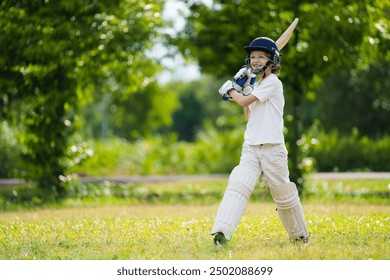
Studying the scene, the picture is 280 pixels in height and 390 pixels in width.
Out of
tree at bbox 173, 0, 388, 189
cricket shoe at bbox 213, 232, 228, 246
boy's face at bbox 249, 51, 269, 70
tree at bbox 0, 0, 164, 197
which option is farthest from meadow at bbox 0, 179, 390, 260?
tree at bbox 173, 0, 388, 189

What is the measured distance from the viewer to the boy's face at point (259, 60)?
23.4ft

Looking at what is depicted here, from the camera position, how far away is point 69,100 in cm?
1387

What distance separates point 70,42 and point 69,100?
1.71 m

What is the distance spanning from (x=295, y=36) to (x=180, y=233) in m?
6.50

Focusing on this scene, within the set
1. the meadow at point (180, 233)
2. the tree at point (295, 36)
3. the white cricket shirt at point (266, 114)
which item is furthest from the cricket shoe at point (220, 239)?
the tree at point (295, 36)

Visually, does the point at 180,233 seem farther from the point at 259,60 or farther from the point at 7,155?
the point at 7,155

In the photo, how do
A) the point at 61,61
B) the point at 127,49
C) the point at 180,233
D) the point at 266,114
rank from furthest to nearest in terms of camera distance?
the point at 127,49
the point at 61,61
the point at 180,233
the point at 266,114

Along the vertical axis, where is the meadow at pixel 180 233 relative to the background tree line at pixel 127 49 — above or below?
below

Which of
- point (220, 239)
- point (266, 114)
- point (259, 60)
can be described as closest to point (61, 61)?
point (259, 60)

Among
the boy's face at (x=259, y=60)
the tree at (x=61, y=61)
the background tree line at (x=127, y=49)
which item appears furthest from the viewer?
the background tree line at (x=127, y=49)

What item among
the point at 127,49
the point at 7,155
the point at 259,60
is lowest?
the point at 7,155

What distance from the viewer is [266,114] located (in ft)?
23.1

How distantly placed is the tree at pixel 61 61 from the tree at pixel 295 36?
1046 mm

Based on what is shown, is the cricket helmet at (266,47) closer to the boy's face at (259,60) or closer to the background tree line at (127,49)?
the boy's face at (259,60)
